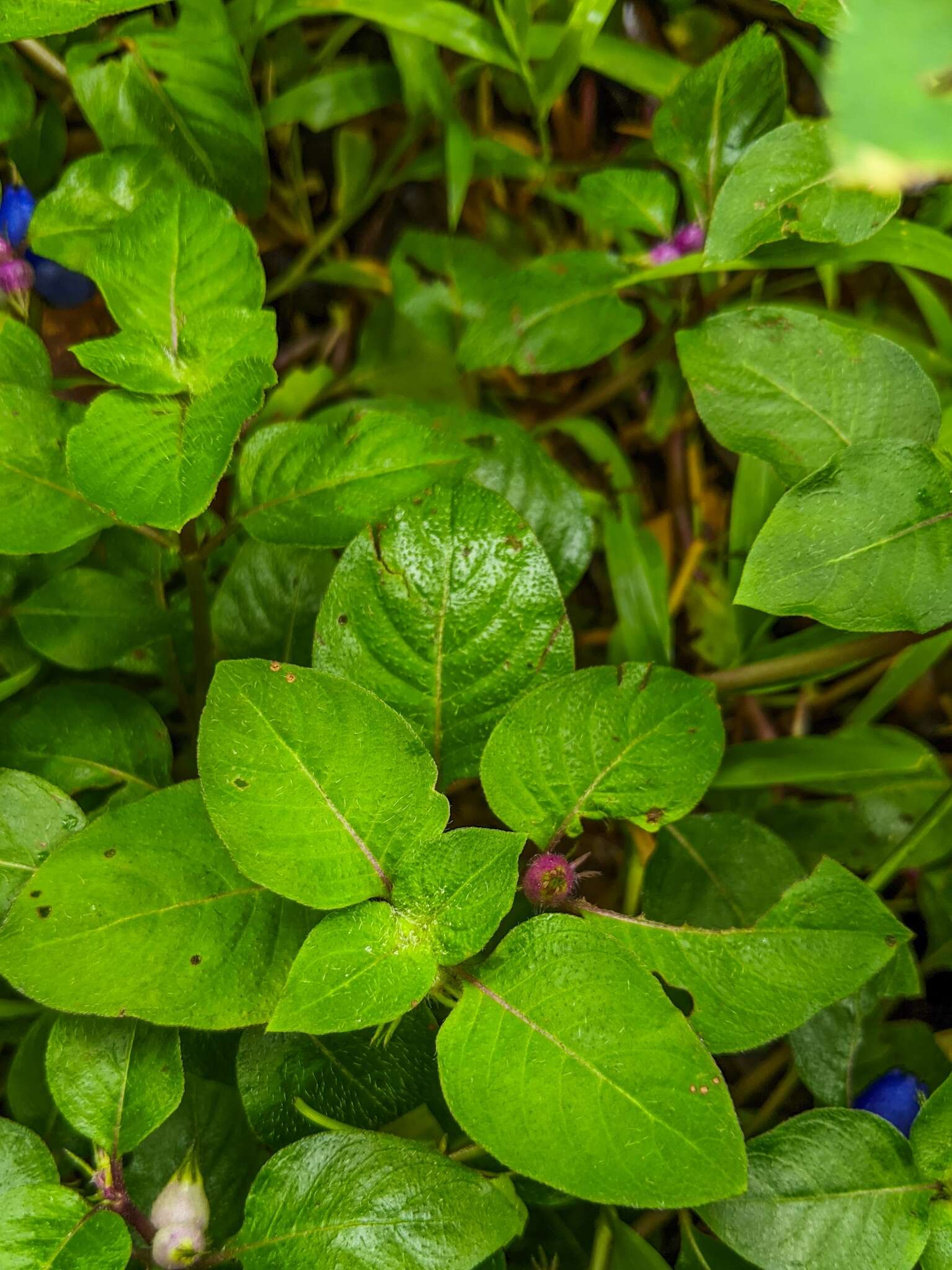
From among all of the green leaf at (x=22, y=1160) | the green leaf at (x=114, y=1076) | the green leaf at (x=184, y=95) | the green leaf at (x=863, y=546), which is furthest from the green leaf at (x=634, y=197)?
the green leaf at (x=22, y=1160)

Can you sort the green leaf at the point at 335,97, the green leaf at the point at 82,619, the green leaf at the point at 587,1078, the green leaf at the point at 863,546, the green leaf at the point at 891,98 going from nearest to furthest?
the green leaf at the point at 891,98 → the green leaf at the point at 587,1078 → the green leaf at the point at 863,546 → the green leaf at the point at 82,619 → the green leaf at the point at 335,97

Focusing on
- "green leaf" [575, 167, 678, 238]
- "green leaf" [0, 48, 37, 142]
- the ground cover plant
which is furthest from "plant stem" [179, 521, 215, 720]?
"green leaf" [575, 167, 678, 238]

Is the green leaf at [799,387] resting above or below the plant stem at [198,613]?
above

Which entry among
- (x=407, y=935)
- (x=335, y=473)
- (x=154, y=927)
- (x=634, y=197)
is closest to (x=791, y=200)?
(x=634, y=197)

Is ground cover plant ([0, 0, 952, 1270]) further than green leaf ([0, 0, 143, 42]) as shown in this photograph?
No

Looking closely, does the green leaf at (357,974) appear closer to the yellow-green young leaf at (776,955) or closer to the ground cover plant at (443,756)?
the ground cover plant at (443,756)

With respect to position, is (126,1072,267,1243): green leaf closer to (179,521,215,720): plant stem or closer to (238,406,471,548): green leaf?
(179,521,215,720): plant stem

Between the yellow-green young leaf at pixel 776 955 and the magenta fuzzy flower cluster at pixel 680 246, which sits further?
the magenta fuzzy flower cluster at pixel 680 246
